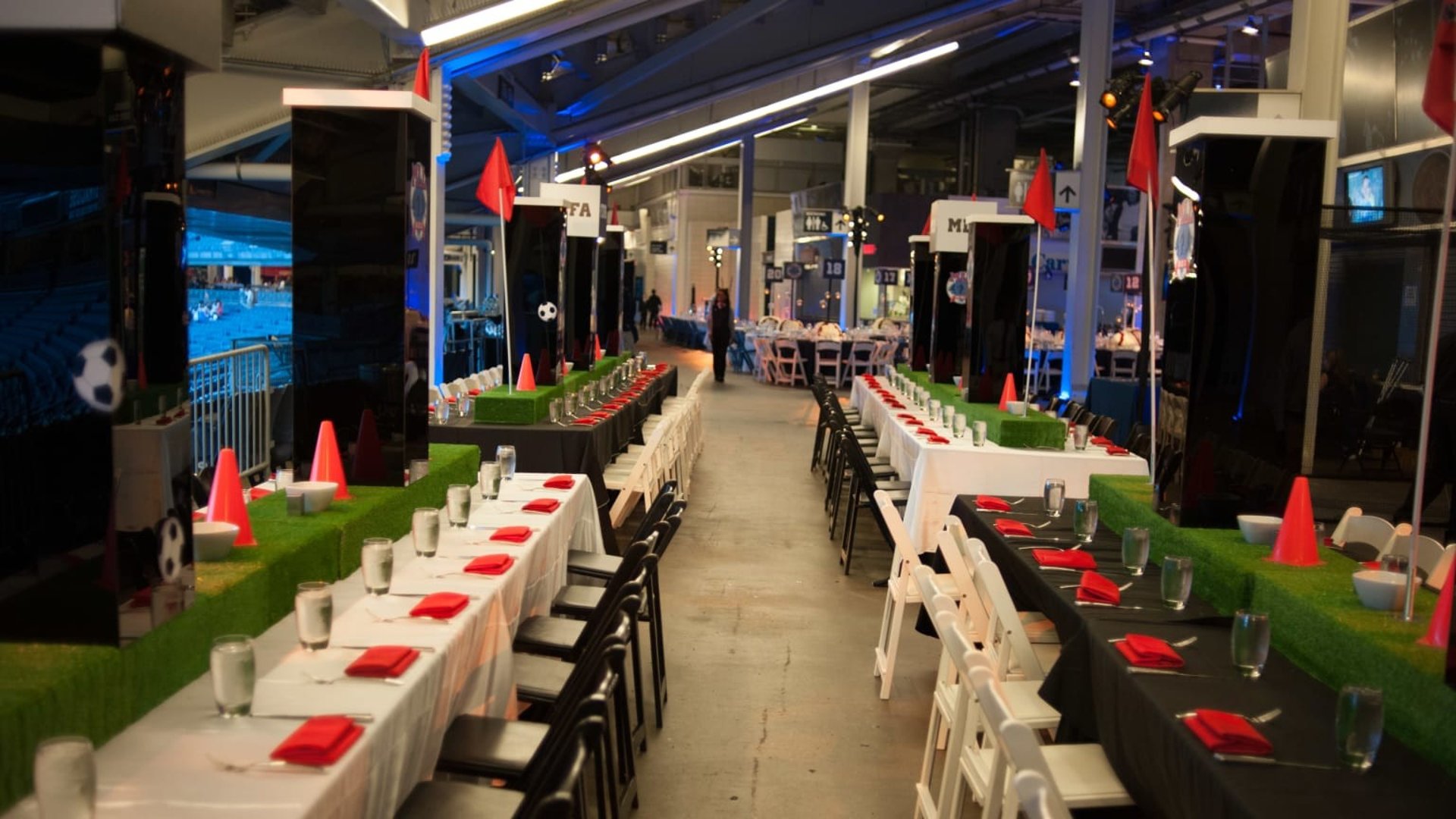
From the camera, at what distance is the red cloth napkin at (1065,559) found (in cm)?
402

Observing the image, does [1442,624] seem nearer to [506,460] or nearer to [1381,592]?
[1381,592]

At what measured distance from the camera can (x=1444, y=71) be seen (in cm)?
274

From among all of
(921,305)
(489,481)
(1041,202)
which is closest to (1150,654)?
(489,481)

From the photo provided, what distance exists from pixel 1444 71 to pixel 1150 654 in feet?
4.79

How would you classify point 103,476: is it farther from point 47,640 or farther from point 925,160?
point 925,160

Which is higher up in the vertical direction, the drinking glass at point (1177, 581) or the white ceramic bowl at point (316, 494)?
the white ceramic bowl at point (316, 494)

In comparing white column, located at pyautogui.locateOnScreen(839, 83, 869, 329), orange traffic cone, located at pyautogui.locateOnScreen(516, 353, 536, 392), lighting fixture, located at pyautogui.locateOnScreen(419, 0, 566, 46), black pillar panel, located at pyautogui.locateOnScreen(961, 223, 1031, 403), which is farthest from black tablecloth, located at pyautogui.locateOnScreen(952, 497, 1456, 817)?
white column, located at pyautogui.locateOnScreen(839, 83, 869, 329)

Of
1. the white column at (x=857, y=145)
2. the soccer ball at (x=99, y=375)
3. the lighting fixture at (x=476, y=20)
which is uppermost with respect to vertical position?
the white column at (x=857, y=145)

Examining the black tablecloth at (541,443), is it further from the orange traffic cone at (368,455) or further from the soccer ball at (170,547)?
the soccer ball at (170,547)

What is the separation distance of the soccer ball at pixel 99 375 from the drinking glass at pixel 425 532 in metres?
1.34

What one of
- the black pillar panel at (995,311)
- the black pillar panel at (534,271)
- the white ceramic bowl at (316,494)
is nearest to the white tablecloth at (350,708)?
the white ceramic bowl at (316,494)

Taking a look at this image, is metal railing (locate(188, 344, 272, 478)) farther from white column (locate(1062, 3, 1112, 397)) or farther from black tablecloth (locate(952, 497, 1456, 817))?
white column (locate(1062, 3, 1112, 397))

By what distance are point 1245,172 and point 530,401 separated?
437 centimetres

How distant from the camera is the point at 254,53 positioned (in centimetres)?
935
